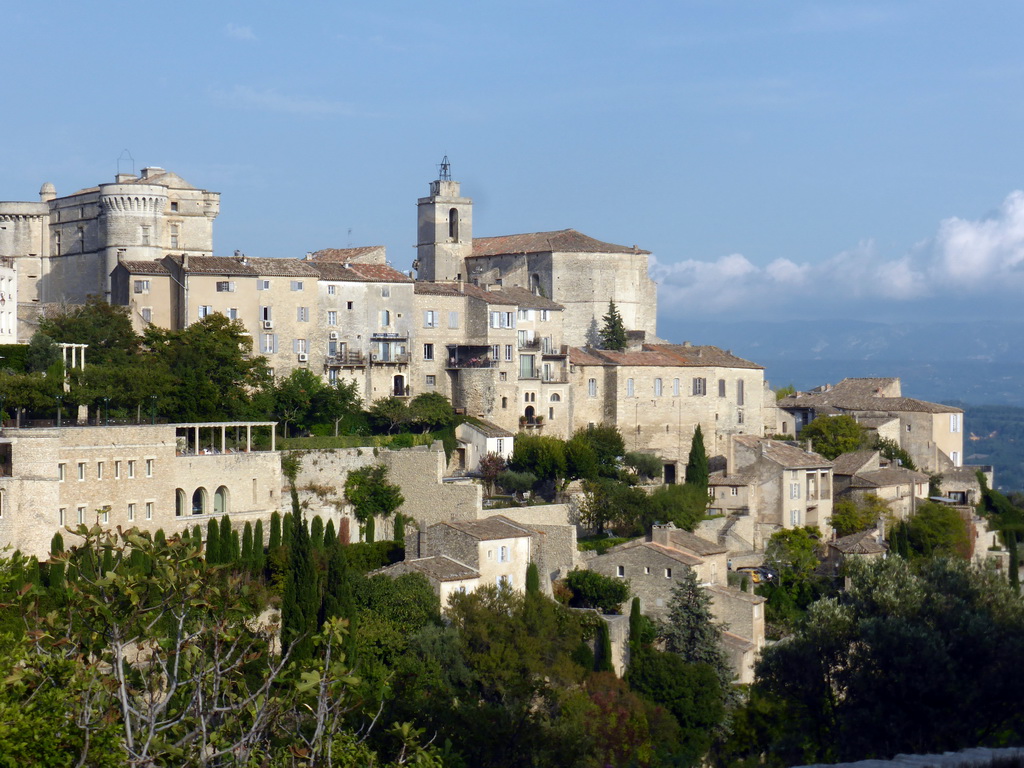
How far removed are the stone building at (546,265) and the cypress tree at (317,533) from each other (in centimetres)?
2293

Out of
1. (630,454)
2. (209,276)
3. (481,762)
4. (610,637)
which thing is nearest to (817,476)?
(630,454)

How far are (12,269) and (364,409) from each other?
14128 millimetres

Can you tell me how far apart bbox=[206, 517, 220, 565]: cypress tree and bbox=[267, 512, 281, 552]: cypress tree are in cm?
175

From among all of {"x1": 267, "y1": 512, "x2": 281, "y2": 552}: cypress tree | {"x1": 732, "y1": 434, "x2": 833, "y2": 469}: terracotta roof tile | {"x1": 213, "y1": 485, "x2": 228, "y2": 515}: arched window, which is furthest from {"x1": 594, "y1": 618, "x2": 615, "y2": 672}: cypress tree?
{"x1": 732, "y1": 434, "x2": 833, "y2": 469}: terracotta roof tile

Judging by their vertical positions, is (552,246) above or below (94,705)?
above

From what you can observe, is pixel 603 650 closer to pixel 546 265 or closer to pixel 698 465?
pixel 698 465

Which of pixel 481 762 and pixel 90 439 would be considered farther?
pixel 90 439

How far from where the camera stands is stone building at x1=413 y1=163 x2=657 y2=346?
69688 millimetres

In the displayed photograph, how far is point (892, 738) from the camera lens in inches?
1189

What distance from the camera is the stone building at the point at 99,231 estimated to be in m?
62.1

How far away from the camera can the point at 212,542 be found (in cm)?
4403

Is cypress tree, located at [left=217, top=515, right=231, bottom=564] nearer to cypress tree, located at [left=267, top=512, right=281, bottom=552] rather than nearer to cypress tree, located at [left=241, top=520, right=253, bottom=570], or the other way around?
cypress tree, located at [left=241, top=520, right=253, bottom=570]

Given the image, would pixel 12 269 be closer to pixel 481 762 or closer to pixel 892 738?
pixel 481 762

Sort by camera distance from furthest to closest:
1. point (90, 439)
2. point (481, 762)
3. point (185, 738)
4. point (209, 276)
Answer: point (209, 276) → point (90, 439) → point (481, 762) → point (185, 738)
